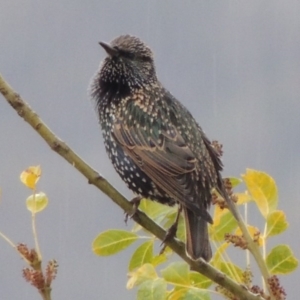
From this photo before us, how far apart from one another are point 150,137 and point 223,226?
1200 mm

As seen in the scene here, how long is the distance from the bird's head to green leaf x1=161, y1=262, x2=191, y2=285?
169cm

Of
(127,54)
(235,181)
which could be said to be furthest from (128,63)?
(235,181)

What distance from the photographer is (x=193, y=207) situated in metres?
2.23

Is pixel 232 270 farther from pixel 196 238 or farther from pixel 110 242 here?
pixel 196 238

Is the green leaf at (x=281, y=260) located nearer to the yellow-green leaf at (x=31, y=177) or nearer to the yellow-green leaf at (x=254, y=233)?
the yellow-green leaf at (x=254, y=233)

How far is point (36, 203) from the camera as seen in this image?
136 centimetres

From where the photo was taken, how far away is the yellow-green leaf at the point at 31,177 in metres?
1.36

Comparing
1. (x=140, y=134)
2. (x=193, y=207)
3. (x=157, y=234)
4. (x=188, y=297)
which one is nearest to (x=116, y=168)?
(x=140, y=134)

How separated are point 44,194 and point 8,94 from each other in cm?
23

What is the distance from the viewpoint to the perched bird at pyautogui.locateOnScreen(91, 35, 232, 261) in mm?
2416

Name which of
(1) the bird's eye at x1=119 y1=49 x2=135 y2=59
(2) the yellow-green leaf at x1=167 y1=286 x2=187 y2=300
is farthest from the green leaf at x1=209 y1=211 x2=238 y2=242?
(1) the bird's eye at x1=119 y1=49 x2=135 y2=59

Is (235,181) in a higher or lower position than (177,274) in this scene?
higher

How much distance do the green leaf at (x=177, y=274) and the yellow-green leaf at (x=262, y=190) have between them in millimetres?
226

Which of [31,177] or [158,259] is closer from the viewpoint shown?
[31,177]
